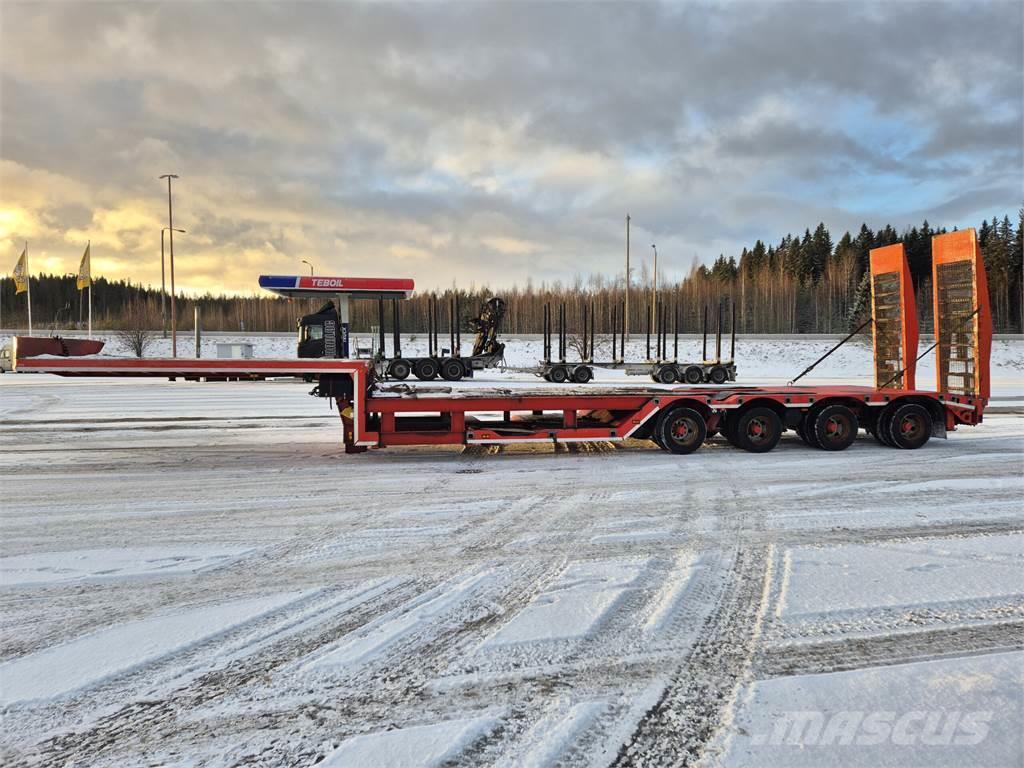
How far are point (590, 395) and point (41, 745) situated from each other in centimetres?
711

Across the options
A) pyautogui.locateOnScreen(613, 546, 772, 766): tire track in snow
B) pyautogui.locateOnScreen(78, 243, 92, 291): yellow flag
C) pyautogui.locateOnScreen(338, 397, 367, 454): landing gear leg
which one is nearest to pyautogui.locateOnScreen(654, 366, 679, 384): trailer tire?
pyautogui.locateOnScreen(338, 397, 367, 454): landing gear leg

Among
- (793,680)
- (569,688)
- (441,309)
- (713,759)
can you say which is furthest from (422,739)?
(441,309)

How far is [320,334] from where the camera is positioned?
9.93 metres

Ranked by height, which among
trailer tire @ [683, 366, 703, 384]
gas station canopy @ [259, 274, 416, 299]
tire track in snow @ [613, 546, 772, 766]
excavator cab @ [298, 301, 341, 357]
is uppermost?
gas station canopy @ [259, 274, 416, 299]

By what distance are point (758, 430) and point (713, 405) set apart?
2.67ft

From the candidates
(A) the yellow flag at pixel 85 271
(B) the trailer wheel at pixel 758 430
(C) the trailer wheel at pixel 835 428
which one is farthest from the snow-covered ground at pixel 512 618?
(A) the yellow flag at pixel 85 271

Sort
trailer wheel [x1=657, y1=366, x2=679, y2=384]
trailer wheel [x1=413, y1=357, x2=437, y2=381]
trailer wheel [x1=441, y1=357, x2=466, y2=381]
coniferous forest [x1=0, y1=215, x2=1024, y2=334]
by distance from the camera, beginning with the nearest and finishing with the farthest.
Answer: trailer wheel [x1=413, y1=357, x2=437, y2=381]
trailer wheel [x1=441, y1=357, x2=466, y2=381]
trailer wheel [x1=657, y1=366, x2=679, y2=384]
coniferous forest [x1=0, y1=215, x2=1024, y2=334]

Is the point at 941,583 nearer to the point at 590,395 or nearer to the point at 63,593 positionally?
the point at 590,395

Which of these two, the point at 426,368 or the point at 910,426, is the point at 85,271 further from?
the point at 910,426

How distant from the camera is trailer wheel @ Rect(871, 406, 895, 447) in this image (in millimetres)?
9336

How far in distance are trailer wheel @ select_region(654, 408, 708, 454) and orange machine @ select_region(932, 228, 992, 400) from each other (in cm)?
433

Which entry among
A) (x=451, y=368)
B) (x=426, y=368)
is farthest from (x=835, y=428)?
(x=426, y=368)

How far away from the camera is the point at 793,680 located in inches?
121

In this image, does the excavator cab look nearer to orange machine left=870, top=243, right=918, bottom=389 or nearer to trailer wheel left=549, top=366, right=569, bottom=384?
orange machine left=870, top=243, right=918, bottom=389
